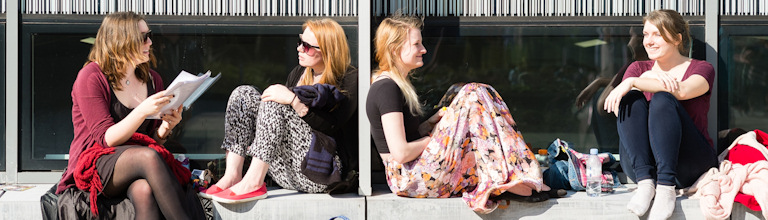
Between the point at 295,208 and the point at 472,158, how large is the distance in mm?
956

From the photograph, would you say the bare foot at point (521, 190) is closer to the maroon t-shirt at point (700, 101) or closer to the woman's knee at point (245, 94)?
the maroon t-shirt at point (700, 101)

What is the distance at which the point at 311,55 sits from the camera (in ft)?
17.1

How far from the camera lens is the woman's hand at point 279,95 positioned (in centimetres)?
494

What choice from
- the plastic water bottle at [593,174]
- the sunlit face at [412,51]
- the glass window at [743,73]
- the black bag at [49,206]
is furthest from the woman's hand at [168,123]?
the glass window at [743,73]

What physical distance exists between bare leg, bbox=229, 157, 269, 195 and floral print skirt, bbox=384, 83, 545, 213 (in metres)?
0.67

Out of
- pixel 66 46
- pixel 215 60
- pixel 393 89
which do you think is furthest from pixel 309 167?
pixel 66 46

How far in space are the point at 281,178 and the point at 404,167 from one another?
2.28ft

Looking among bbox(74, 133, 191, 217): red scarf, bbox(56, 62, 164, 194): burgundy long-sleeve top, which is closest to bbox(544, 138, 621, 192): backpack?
bbox(74, 133, 191, 217): red scarf

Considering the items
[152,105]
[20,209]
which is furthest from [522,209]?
[20,209]

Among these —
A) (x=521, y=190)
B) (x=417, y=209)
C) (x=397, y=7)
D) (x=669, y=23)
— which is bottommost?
(x=417, y=209)

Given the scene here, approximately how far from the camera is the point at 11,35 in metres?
5.41

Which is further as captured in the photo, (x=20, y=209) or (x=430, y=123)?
(x=430, y=123)

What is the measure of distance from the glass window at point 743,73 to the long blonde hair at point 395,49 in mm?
1887

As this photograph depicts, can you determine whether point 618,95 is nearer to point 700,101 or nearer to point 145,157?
point 700,101
